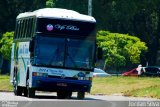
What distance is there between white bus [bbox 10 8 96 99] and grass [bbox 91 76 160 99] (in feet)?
18.6

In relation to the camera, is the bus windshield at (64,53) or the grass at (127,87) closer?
the bus windshield at (64,53)

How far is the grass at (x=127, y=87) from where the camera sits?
3528 centimetres

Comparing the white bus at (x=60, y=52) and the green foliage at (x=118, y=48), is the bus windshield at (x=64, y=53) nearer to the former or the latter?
the white bus at (x=60, y=52)

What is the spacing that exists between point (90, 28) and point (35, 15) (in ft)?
7.85

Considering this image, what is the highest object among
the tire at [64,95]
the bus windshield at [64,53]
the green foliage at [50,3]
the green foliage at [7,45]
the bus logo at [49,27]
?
the bus logo at [49,27]

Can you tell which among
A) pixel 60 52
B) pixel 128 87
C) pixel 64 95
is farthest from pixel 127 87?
pixel 60 52

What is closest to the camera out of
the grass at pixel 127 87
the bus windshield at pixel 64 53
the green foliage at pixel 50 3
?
the bus windshield at pixel 64 53

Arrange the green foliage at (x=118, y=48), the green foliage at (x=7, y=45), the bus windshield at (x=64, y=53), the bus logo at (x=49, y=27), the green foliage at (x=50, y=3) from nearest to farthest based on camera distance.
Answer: the bus windshield at (x=64, y=53)
the bus logo at (x=49, y=27)
the green foliage at (x=118, y=48)
the green foliage at (x=7, y=45)
the green foliage at (x=50, y=3)

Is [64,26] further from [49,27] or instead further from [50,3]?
[50,3]

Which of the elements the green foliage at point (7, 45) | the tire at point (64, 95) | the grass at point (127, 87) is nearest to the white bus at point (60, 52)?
the tire at point (64, 95)

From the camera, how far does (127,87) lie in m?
38.8

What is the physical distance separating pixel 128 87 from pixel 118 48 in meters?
20.5

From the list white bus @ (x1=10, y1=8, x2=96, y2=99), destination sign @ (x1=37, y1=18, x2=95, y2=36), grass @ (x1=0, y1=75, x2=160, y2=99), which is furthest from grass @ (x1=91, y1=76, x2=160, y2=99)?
destination sign @ (x1=37, y1=18, x2=95, y2=36)

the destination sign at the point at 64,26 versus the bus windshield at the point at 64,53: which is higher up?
the destination sign at the point at 64,26
